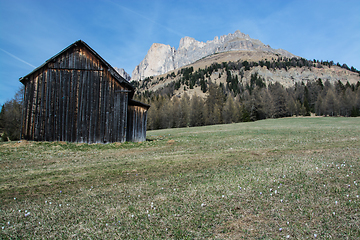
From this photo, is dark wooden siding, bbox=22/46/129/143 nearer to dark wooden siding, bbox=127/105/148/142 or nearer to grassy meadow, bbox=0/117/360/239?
dark wooden siding, bbox=127/105/148/142

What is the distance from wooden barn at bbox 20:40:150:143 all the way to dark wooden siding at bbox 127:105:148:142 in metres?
2.71

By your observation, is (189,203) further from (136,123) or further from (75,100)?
(136,123)

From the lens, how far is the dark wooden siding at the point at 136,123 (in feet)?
84.9

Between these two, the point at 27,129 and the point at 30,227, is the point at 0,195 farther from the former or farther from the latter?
the point at 27,129

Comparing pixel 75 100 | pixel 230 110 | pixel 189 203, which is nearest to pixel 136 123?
pixel 75 100

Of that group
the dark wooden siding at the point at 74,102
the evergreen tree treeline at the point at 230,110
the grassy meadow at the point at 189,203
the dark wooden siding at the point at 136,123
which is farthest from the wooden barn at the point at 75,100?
the evergreen tree treeline at the point at 230,110

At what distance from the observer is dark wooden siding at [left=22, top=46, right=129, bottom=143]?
22047mm

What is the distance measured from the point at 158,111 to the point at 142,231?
93.7 meters

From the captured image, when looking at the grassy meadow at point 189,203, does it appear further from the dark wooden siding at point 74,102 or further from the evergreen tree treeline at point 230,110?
the evergreen tree treeline at point 230,110

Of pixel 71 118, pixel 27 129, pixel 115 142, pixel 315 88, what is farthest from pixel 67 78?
pixel 315 88

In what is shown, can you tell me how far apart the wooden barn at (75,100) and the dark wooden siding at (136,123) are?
2714 mm

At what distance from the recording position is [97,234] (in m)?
4.51

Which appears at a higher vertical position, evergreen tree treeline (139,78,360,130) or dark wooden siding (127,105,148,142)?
evergreen tree treeline (139,78,360,130)

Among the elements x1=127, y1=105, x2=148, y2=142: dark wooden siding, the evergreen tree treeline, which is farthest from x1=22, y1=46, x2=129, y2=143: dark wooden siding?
the evergreen tree treeline
